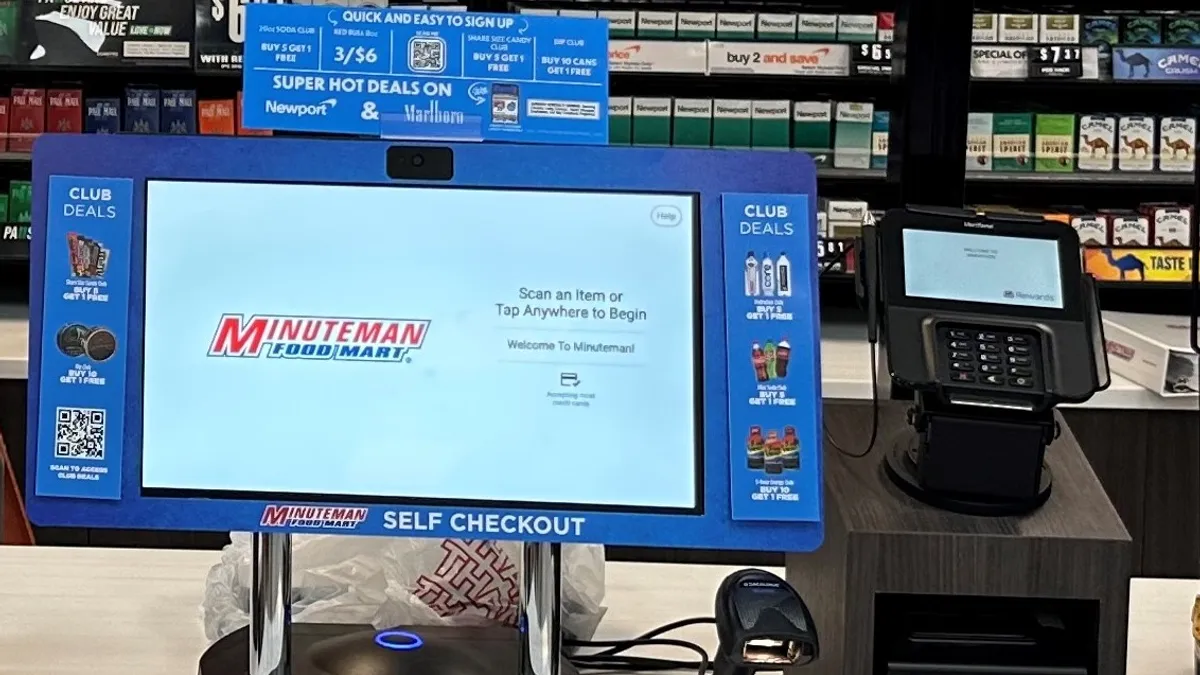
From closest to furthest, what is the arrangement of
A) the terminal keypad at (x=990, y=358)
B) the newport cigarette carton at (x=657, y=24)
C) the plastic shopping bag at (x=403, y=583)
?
1. the terminal keypad at (x=990, y=358)
2. the plastic shopping bag at (x=403, y=583)
3. the newport cigarette carton at (x=657, y=24)

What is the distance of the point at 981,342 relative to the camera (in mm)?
1309

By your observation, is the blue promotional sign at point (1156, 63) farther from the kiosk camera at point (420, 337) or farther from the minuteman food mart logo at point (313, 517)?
the minuteman food mart logo at point (313, 517)

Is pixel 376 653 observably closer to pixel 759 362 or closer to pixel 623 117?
pixel 759 362

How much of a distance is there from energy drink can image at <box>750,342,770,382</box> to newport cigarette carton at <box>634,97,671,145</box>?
107 inches

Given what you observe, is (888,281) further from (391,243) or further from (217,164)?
(217,164)

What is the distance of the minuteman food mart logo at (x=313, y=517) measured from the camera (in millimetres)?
1222

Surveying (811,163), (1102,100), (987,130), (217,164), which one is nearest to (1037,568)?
(811,163)

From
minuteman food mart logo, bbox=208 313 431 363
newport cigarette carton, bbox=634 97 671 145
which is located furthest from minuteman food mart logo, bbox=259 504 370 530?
newport cigarette carton, bbox=634 97 671 145

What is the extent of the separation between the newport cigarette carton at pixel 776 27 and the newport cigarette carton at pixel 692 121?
218 mm

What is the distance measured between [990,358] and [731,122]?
2.68 metres

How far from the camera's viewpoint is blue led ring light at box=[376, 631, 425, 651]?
1384 mm

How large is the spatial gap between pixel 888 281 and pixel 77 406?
2.25 feet

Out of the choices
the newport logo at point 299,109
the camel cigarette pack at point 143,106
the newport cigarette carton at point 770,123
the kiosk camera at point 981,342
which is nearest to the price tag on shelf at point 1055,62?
the newport cigarette carton at point 770,123

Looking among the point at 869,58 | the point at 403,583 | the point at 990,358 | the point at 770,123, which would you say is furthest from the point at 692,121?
the point at 990,358
